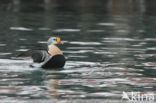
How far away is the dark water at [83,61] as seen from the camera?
13109 millimetres

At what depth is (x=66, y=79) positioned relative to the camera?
14.6 meters

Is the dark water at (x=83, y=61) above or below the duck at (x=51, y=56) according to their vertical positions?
below

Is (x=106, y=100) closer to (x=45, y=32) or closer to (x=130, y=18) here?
(x=45, y=32)

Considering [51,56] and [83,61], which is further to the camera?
[83,61]

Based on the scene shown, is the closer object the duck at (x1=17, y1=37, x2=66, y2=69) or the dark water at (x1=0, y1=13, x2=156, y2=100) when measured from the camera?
the dark water at (x1=0, y1=13, x2=156, y2=100)

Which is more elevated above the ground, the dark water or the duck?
the duck

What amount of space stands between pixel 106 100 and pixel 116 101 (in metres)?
0.23

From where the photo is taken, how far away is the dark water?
13.1 metres

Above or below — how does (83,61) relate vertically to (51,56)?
below

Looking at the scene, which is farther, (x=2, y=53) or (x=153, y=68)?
(x=2, y=53)

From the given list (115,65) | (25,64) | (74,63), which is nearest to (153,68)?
(115,65)

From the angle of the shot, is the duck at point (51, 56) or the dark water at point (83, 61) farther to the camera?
the duck at point (51, 56)

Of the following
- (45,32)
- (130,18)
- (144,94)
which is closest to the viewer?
(144,94)

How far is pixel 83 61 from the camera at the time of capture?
1797 centimetres
